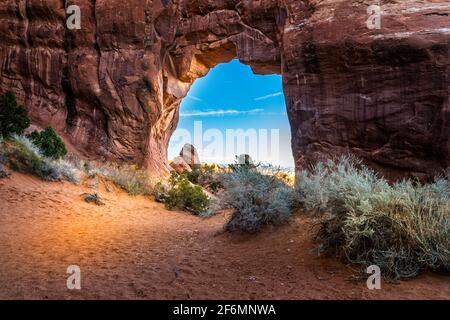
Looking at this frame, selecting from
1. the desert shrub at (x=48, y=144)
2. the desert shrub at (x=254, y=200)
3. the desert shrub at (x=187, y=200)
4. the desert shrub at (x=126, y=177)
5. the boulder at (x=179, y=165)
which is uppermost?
the desert shrub at (x=48, y=144)

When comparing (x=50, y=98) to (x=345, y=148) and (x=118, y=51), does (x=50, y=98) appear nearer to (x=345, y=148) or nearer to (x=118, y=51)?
(x=118, y=51)

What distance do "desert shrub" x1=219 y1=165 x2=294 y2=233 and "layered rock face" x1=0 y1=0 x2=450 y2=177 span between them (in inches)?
119

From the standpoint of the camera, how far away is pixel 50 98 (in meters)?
16.3

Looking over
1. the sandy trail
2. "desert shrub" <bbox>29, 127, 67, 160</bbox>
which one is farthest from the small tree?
the sandy trail

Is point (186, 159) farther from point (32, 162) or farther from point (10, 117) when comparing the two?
point (32, 162)

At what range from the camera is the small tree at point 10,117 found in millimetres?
11641

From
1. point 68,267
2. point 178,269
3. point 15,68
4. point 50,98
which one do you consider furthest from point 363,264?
point 15,68

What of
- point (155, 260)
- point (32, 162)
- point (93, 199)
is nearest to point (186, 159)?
point (32, 162)

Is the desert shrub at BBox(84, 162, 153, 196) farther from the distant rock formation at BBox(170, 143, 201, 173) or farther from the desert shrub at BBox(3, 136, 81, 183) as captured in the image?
the distant rock formation at BBox(170, 143, 201, 173)

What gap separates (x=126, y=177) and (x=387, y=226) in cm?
1070

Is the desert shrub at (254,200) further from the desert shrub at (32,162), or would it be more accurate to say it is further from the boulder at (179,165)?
the boulder at (179,165)

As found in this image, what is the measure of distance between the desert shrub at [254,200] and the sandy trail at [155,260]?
240 millimetres

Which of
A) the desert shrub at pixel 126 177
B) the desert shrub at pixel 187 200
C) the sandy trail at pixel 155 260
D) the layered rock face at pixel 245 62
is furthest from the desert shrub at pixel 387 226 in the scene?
the desert shrub at pixel 126 177
